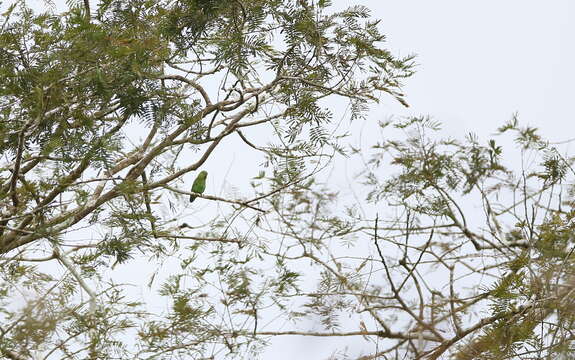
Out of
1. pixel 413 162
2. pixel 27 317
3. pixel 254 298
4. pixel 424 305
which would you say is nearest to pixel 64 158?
pixel 27 317

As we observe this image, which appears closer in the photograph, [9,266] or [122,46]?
[122,46]

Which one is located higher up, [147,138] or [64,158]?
[147,138]

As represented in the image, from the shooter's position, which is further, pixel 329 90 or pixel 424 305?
pixel 424 305

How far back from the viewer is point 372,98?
2869 mm

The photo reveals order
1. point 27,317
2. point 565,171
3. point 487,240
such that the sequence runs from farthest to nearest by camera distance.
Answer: point 487,240 → point 565,171 → point 27,317

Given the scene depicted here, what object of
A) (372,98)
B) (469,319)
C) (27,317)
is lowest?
(469,319)

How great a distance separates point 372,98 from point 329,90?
18 centimetres

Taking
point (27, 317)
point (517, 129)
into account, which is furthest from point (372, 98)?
point (27, 317)

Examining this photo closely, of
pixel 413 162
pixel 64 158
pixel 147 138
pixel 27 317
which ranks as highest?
pixel 147 138

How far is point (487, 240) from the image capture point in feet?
12.2

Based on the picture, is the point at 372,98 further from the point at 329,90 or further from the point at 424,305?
the point at 424,305

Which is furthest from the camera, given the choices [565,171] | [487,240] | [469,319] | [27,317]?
[487,240]

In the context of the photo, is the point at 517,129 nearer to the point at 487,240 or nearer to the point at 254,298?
the point at 487,240

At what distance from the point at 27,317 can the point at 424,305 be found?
1607 millimetres
